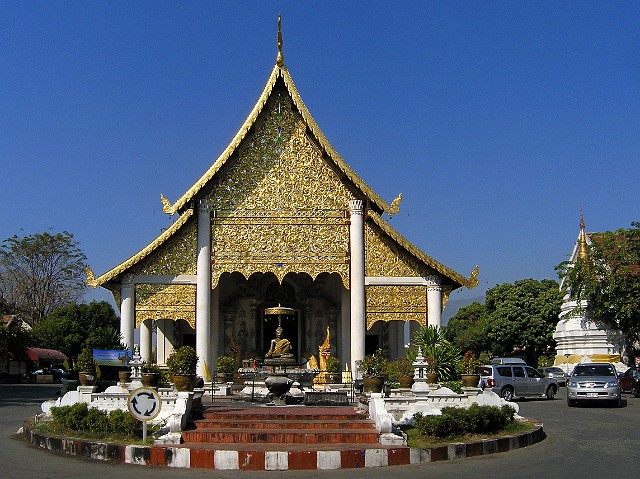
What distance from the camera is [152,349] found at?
85.1 ft

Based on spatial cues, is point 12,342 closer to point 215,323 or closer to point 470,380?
point 215,323

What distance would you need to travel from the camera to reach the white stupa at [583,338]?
123 feet

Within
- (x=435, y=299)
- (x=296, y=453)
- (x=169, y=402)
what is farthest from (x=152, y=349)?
(x=296, y=453)

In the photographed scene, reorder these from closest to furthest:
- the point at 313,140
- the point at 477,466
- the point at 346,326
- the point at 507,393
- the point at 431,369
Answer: the point at 477,466, the point at 431,369, the point at 313,140, the point at 346,326, the point at 507,393

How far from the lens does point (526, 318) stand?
167ft

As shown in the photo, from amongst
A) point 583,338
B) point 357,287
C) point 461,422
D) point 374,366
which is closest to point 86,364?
point 374,366

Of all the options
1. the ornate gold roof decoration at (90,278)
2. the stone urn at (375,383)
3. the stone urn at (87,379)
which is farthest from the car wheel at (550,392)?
the stone urn at (87,379)

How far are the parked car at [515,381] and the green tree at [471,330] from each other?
76.5 ft

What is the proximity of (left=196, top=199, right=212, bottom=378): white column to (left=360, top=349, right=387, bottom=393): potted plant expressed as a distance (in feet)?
14.7

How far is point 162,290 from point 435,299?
25.1ft

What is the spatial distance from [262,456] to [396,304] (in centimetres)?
1203

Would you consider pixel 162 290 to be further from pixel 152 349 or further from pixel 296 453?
pixel 296 453

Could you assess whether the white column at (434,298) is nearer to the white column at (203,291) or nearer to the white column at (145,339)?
the white column at (203,291)

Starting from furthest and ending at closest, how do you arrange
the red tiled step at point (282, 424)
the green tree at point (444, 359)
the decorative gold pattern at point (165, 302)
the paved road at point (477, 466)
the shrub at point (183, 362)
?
1. the decorative gold pattern at point (165, 302)
2. the shrub at point (183, 362)
3. the green tree at point (444, 359)
4. the red tiled step at point (282, 424)
5. the paved road at point (477, 466)
